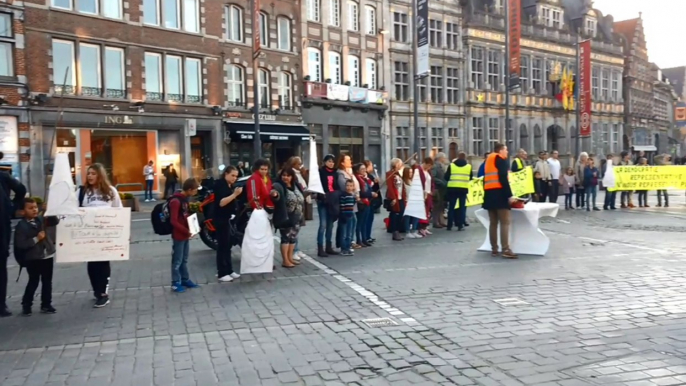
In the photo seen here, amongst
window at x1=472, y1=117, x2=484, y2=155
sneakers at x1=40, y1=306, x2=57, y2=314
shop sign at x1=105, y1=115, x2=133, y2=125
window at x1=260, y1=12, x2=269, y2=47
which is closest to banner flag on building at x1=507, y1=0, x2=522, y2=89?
window at x1=260, y1=12, x2=269, y2=47

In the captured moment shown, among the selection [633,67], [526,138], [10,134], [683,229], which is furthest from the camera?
[633,67]

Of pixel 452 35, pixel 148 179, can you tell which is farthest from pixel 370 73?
pixel 148 179

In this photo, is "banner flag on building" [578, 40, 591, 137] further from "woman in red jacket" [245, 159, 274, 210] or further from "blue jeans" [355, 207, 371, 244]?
"woman in red jacket" [245, 159, 274, 210]

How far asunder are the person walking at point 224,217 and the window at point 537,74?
46498 millimetres

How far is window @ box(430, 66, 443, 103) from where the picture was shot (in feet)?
145

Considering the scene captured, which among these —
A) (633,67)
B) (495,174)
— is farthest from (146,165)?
(633,67)

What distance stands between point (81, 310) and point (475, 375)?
16.0 ft

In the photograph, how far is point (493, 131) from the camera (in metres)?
48.5

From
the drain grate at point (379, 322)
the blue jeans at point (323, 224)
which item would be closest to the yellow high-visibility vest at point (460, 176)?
the blue jeans at point (323, 224)

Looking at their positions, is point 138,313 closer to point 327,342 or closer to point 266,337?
point 266,337

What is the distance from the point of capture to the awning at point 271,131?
3153cm

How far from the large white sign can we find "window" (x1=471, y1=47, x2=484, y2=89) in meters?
31.8

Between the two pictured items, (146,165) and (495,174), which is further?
(146,165)

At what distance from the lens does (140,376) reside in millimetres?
5102
